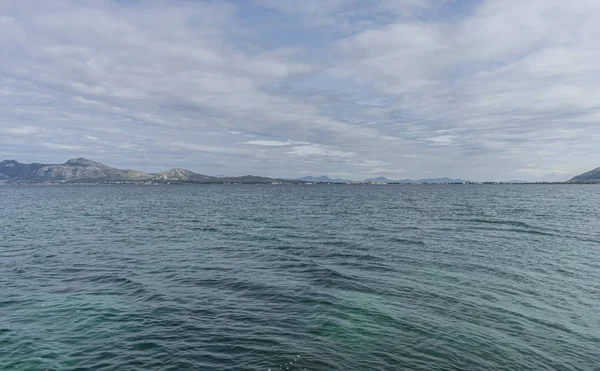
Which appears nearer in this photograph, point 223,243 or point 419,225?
point 223,243

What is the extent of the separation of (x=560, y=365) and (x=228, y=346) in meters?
15.2

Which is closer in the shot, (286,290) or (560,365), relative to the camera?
(560,365)

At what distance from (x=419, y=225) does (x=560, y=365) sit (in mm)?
45757

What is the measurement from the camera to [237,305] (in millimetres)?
22062

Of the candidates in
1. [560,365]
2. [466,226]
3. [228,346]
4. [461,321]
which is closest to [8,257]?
[228,346]

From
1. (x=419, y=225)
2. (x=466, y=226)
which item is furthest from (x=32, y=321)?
(x=466, y=226)

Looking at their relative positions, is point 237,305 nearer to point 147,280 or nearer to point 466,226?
point 147,280

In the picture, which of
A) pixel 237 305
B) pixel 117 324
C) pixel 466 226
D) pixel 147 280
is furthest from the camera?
pixel 466 226

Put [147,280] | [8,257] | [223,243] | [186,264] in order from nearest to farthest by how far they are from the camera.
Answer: [147,280]
[186,264]
[8,257]
[223,243]

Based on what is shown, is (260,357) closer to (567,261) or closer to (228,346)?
(228,346)

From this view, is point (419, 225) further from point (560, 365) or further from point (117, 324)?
point (117, 324)

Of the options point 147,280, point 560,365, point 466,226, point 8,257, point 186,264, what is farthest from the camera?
point 466,226

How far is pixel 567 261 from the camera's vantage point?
34.2 meters

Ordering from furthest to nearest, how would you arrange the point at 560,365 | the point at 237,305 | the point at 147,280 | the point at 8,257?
the point at 8,257 → the point at 147,280 → the point at 237,305 → the point at 560,365
